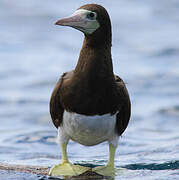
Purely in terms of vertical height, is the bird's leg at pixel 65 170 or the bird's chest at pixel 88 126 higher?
the bird's chest at pixel 88 126

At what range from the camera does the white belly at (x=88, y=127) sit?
10875 millimetres

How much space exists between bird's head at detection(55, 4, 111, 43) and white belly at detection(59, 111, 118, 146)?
129 centimetres

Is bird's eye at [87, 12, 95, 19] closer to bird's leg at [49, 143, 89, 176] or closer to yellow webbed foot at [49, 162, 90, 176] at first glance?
bird's leg at [49, 143, 89, 176]

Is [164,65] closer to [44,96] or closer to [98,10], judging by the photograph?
[44,96]

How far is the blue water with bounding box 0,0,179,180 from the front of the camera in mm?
16578

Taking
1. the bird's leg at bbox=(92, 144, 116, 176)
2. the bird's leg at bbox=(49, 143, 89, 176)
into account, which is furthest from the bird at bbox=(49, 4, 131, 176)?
the bird's leg at bbox=(49, 143, 89, 176)

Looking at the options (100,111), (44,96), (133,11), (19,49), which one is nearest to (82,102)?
(100,111)

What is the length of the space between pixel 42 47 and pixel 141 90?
24.7 feet

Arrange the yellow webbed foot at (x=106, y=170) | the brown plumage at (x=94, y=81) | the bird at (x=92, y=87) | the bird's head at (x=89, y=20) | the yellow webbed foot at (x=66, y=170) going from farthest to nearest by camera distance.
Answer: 1. the yellow webbed foot at (x=106, y=170)
2. the yellow webbed foot at (x=66, y=170)
3. the brown plumage at (x=94, y=81)
4. the bird at (x=92, y=87)
5. the bird's head at (x=89, y=20)

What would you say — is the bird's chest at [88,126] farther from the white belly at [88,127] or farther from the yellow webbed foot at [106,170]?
the yellow webbed foot at [106,170]

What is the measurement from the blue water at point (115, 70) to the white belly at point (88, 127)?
832mm

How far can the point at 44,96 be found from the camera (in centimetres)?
2664

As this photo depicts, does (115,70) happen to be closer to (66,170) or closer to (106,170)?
(106,170)

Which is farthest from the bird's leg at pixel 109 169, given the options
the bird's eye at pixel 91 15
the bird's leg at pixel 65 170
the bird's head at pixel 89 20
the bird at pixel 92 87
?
the bird's eye at pixel 91 15
